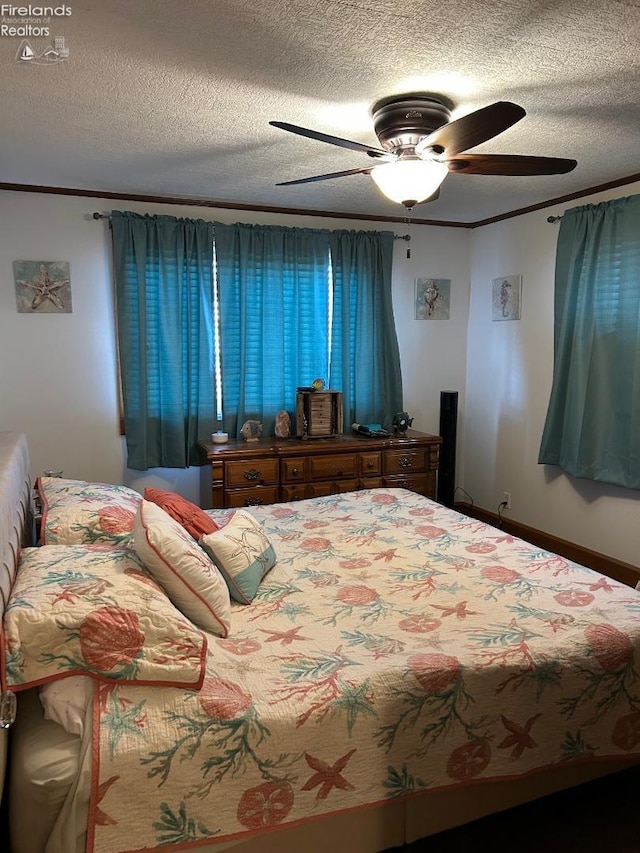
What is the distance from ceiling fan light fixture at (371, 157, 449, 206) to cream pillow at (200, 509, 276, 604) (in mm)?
1440

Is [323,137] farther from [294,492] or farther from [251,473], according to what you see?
[294,492]

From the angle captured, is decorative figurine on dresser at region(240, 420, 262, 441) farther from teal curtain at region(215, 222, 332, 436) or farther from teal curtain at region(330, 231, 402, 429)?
teal curtain at region(330, 231, 402, 429)

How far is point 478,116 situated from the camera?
5.77 feet

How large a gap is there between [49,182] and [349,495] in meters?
2.60

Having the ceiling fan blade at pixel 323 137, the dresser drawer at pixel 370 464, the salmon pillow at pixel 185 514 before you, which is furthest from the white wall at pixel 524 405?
the salmon pillow at pixel 185 514

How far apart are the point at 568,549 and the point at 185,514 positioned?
288 cm

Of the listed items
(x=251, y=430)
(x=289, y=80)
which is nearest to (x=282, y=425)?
(x=251, y=430)

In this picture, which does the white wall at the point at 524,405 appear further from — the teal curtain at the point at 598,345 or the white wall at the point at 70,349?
the white wall at the point at 70,349

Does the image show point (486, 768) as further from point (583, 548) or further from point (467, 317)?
point (467, 317)

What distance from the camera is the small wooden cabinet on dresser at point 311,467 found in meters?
3.79

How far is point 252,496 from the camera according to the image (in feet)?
12.6

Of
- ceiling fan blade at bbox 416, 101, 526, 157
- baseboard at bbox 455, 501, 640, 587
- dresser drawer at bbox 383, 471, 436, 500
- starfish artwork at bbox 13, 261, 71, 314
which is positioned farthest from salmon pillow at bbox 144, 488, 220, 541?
baseboard at bbox 455, 501, 640, 587

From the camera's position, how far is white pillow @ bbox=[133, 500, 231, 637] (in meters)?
1.73

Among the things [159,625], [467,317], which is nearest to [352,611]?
[159,625]
